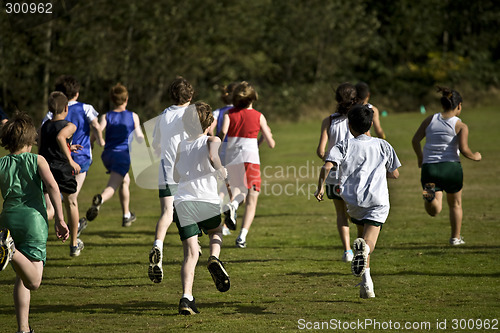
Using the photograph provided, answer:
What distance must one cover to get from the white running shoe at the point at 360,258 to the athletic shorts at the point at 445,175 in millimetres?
3160

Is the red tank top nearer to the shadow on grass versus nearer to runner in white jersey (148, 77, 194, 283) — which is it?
runner in white jersey (148, 77, 194, 283)

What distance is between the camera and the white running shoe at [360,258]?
6.54m

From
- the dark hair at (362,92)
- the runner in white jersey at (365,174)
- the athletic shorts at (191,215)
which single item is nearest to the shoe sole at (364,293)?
the runner in white jersey at (365,174)

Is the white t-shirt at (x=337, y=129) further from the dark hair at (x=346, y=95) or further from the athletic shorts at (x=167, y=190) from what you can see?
the athletic shorts at (x=167, y=190)

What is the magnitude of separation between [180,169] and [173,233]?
17.6 feet

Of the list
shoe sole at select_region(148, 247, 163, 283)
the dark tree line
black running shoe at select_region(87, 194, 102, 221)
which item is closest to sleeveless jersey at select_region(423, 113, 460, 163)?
shoe sole at select_region(148, 247, 163, 283)

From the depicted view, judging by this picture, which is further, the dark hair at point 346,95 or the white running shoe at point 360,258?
the dark hair at point 346,95

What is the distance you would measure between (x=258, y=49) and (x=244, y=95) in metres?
46.8

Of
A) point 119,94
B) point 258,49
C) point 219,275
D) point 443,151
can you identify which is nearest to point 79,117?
point 119,94

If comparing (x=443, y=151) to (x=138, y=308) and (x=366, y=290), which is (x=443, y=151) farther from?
(x=138, y=308)

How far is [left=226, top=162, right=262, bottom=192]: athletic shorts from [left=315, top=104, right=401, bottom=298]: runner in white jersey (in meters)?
3.25

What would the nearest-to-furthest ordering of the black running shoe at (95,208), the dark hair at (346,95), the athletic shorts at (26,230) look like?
1. the athletic shorts at (26,230)
2. the dark hair at (346,95)
3. the black running shoe at (95,208)

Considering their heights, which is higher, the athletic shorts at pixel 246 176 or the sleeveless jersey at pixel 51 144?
the sleeveless jersey at pixel 51 144

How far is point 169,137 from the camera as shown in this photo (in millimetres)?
8148
